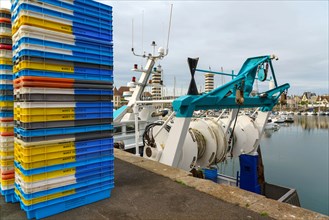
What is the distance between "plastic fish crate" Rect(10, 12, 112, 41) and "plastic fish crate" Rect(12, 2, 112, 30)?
0.05 meters

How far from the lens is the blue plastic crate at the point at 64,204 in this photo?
2.41 m

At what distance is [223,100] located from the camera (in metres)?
5.98

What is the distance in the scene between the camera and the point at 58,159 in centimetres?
255

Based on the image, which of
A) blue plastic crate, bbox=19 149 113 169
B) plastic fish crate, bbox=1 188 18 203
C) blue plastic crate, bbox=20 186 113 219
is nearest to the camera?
blue plastic crate, bbox=20 186 113 219

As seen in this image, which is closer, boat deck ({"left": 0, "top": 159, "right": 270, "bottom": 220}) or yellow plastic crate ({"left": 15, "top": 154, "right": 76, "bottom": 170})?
yellow plastic crate ({"left": 15, "top": 154, "right": 76, "bottom": 170})

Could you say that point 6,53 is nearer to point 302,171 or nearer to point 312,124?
point 302,171

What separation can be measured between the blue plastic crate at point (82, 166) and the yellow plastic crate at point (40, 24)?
1582 mm

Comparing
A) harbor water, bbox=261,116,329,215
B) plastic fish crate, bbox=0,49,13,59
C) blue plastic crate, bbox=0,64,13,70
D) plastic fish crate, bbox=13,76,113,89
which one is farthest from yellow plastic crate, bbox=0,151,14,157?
harbor water, bbox=261,116,329,215

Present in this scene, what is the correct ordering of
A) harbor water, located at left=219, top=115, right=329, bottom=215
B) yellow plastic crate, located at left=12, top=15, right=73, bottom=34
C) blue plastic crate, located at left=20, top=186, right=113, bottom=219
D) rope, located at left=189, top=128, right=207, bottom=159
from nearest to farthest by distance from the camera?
1. yellow plastic crate, located at left=12, top=15, right=73, bottom=34
2. blue plastic crate, located at left=20, top=186, right=113, bottom=219
3. rope, located at left=189, top=128, right=207, bottom=159
4. harbor water, located at left=219, top=115, right=329, bottom=215

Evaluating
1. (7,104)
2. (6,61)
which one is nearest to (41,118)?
(7,104)

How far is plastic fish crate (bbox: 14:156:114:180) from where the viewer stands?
2.37 meters

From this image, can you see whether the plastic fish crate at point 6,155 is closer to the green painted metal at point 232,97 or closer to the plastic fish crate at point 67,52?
the plastic fish crate at point 67,52

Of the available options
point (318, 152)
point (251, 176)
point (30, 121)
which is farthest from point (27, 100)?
point (318, 152)

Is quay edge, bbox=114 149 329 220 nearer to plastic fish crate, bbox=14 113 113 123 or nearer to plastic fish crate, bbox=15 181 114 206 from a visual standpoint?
plastic fish crate, bbox=15 181 114 206
